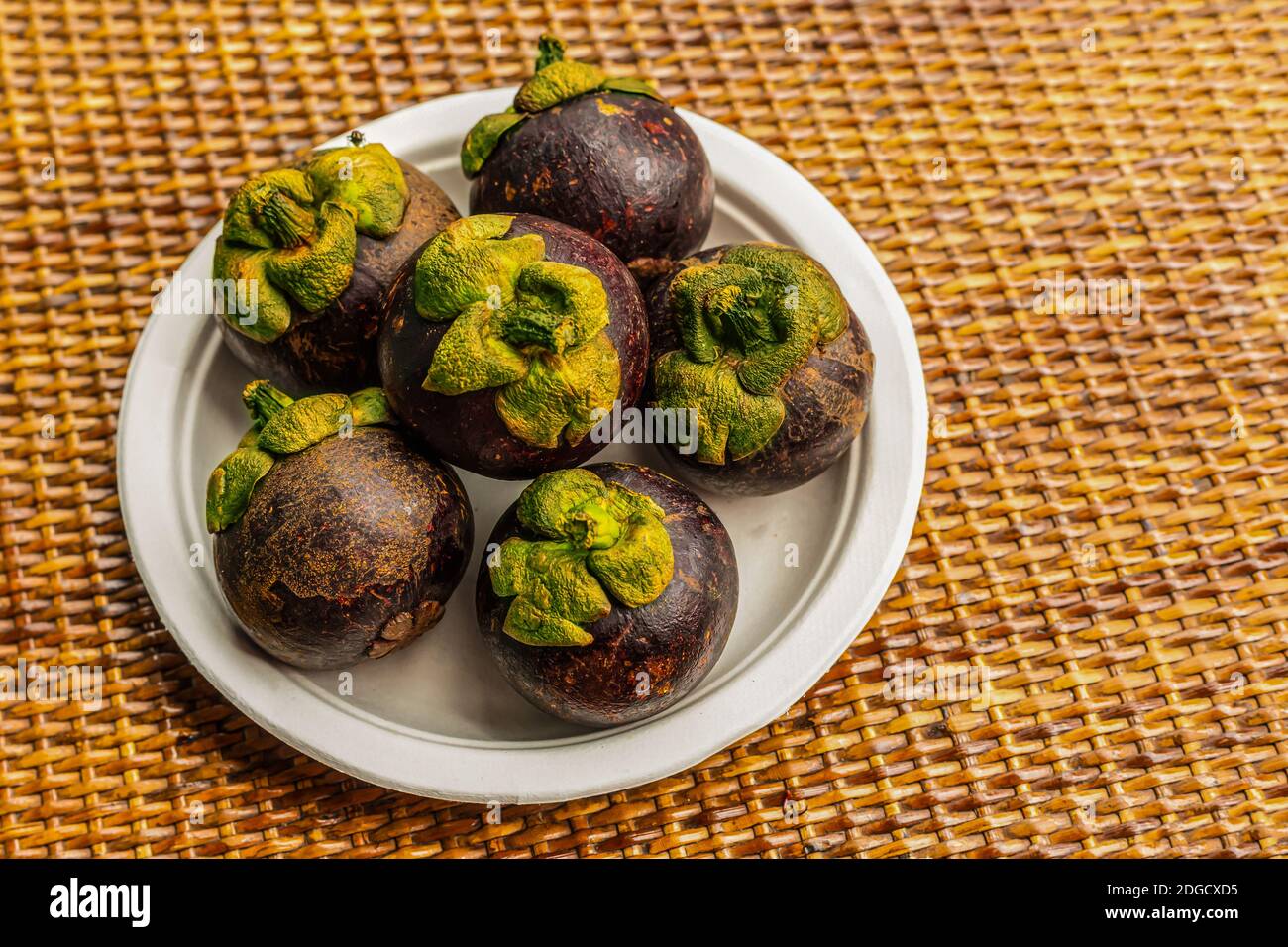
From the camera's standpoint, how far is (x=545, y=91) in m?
1.56

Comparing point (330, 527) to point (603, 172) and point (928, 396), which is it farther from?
point (928, 396)

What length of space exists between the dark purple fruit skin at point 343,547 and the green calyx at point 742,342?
357mm

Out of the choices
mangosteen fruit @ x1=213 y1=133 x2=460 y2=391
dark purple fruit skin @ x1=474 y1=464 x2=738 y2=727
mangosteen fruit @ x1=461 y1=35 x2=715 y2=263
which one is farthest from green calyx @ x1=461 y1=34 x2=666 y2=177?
dark purple fruit skin @ x1=474 y1=464 x2=738 y2=727

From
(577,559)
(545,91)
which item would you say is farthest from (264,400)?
(545,91)

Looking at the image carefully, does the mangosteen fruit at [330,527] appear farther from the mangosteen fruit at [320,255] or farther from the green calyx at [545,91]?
the green calyx at [545,91]

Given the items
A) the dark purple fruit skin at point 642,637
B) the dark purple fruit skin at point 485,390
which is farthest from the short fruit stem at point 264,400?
the dark purple fruit skin at point 642,637

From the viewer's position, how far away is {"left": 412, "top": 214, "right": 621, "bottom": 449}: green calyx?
133 centimetres

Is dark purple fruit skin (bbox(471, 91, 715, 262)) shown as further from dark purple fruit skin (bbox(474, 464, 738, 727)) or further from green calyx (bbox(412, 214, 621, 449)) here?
dark purple fruit skin (bbox(474, 464, 738, 727))

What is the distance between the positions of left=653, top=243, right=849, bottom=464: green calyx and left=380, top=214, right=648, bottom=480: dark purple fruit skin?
7cm

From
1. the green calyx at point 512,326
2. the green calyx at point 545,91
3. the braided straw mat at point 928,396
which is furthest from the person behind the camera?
the braided straw mat at point 928,396

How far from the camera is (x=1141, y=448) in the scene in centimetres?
192

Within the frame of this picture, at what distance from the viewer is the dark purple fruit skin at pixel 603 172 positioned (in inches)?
59.2

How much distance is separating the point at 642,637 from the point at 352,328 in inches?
23.0

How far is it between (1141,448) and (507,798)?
48.6 inches
